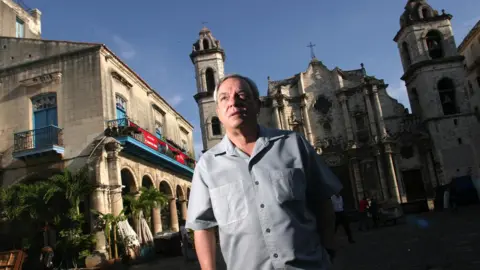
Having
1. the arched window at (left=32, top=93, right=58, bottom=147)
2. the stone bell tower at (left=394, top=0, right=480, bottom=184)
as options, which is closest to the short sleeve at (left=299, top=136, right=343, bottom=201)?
the arched window at (left=32, top=93, right=58, bottom=147)

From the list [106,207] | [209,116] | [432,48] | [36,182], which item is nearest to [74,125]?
[36,182]

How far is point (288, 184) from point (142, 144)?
50.7 ft

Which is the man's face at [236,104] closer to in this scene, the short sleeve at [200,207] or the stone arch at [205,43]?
the short sleeve at [200,207]

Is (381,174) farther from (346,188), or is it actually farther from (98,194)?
(98,194)

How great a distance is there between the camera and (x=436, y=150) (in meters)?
26.3

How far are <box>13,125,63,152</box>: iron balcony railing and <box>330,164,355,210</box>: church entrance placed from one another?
A: 18.3 meters

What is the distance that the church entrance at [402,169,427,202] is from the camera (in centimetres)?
2697

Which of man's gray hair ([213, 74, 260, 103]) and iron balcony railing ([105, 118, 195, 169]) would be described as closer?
man's gray hair ([213, 74, 260, 103])

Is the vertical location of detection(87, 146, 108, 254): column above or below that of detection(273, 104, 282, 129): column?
below

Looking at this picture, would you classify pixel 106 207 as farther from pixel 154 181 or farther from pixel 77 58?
pixel 77 58

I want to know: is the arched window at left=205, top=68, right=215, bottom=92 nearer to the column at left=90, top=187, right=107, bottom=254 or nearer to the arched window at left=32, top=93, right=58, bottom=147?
the arched window at left=32, top=93, right=58, bottom=147

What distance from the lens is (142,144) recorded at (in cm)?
1673

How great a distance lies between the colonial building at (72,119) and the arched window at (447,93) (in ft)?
64.3

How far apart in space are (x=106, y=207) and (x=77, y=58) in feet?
21.0
